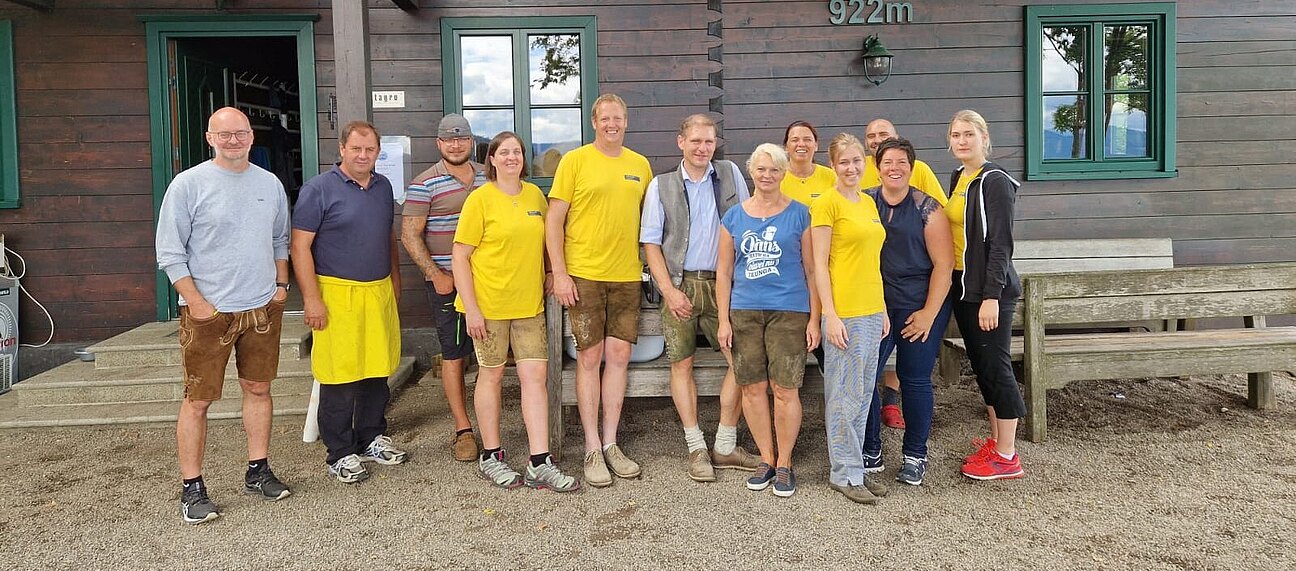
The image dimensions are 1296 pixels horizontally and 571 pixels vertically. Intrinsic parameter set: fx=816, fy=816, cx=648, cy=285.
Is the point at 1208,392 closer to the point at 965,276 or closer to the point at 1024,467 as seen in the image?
the point at 1024,467

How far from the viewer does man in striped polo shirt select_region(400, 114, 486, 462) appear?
3666mm

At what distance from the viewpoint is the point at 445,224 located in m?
3.68

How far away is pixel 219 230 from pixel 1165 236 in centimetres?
598

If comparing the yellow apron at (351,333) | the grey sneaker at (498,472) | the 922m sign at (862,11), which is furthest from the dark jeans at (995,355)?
the 922m sign at (862,11)

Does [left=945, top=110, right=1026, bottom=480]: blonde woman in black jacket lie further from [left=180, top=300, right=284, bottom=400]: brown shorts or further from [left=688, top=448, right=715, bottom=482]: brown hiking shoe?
[left=180, top=300, right=284, bottom=400]: brown shorts

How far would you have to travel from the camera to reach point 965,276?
10.6ft

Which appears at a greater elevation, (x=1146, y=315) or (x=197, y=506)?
(x=1146, y=315)

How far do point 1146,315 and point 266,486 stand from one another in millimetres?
4055

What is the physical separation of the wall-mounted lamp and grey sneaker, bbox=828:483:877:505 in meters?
3.33

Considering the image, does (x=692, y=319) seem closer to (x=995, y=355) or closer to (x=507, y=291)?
(x=507, y=291)

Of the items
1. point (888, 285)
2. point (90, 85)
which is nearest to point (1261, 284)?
point (888, 285)

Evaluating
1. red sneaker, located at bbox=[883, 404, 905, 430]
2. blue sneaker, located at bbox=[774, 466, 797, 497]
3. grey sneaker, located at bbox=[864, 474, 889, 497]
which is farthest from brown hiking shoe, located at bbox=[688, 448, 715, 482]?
red sneaker, located at bbox=[883, 404, 905, 430]

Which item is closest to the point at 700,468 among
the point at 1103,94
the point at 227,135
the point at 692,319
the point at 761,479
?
the point at 761,479

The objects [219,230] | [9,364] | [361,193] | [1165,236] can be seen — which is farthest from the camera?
[1165,236]
